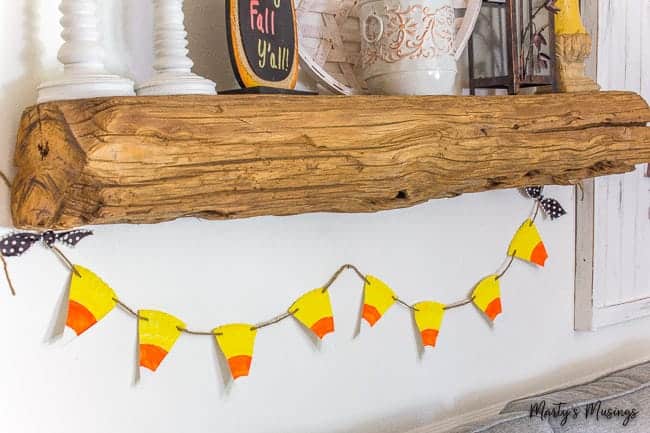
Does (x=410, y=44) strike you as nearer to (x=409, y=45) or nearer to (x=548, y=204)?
(x=409, y=45)

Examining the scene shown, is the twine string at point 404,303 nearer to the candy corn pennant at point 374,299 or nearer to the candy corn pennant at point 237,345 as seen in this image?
the candy corn pennant at point 374,299

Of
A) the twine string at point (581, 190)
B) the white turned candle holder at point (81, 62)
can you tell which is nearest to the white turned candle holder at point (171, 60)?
the white turned candle holder at point (81, 62)

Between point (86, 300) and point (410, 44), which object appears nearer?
point (86, 300)

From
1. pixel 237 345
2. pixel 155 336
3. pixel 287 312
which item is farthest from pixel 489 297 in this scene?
pixel 155 336

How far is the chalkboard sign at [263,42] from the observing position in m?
1.05

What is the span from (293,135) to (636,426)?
37.4 inches

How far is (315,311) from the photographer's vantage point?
1358 mm

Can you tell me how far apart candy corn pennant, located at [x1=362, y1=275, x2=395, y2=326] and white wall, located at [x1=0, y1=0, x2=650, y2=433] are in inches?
0.8

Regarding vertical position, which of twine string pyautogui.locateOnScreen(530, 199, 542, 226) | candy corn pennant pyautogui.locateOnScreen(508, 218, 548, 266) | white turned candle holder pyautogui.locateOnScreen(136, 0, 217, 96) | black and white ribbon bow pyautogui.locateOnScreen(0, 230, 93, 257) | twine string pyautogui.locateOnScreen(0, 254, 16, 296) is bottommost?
candy corn pennant pyautogui.locateOnScreen(508, 218, 548, 266)

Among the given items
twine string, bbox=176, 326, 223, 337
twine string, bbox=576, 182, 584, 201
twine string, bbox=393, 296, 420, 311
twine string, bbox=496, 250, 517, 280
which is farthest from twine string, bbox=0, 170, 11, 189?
twine string, bbox=576, 182, 584, 201

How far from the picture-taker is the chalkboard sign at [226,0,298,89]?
3.46 ft

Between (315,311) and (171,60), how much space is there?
0.53m

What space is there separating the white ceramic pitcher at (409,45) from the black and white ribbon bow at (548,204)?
0.52 m

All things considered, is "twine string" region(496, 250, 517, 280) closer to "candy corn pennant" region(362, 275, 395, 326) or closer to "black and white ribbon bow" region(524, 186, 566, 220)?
"black and white ribbon bow" region(524, 186, 566, 220)
